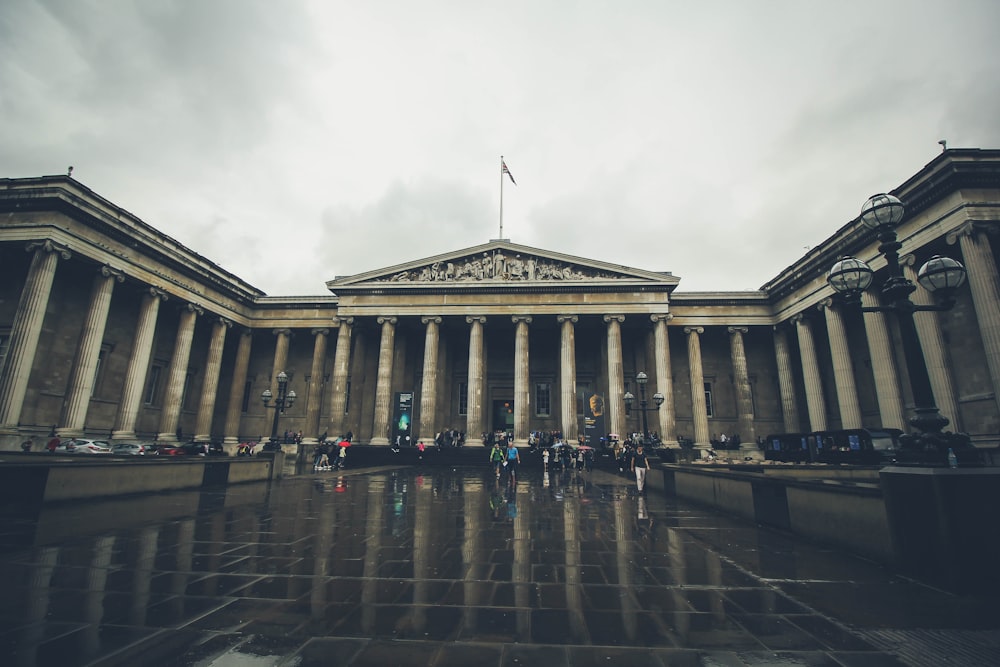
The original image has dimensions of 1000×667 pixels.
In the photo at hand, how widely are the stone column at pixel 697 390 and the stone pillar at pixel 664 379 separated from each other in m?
2.48

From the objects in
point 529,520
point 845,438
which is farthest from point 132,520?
point 845,438

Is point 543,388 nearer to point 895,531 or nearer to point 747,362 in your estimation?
point 747,362

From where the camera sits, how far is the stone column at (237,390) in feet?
115

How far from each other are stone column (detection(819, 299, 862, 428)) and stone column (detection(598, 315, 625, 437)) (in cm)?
1209

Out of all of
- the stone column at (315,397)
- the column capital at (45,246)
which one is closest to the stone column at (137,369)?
the column capital at (45,246)

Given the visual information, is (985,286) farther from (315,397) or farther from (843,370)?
(315,397)

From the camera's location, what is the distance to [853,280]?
21.0ft

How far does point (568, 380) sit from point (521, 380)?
3.14 meters

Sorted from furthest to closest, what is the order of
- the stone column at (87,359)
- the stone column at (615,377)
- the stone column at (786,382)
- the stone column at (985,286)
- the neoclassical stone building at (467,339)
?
the stone column at (786,382) < the stone column at (615,377) < the stone column at (87,359) < the neoclassical stone building at (467,339) < the stone column at (985,286)

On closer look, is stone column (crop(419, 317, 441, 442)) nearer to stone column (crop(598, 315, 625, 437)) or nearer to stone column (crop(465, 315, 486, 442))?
stone column (crop(465, 315, 486, 442))

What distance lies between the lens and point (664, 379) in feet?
98.2

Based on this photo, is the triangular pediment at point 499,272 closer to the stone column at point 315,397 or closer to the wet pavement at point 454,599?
the stone column at point 315,397

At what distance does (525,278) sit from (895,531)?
27.3 meters

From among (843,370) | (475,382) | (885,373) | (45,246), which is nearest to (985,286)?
(885,373)
